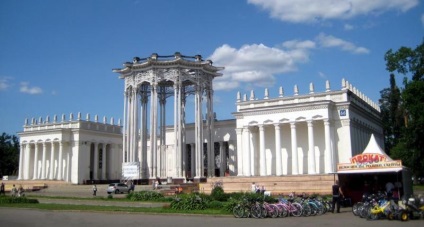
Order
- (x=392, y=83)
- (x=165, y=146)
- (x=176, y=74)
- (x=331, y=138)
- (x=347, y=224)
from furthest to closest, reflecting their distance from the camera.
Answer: (x=392, y=83) → (x=165, y=146) → (x=176, y=74) → (x=331, y=138) → (x=347, y=224)

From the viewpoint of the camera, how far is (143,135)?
58.9m

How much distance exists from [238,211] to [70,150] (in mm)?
53303

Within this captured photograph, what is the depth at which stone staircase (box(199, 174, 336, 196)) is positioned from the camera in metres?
39.0

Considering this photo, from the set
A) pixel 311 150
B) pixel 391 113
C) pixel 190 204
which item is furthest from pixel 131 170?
pixel 391 113

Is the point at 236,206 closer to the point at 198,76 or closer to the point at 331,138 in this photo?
the point at 331,138

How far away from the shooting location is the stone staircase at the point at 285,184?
39.0 metres

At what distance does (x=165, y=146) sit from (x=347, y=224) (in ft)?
149

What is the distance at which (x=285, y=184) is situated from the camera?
40.6 meters

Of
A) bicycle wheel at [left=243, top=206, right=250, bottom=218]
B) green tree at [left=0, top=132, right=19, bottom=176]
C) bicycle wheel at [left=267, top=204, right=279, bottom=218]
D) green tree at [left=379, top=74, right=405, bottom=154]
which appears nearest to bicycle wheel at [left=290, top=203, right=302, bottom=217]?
bicycle wheel at [left=267, top=204, right=279, bottom=218]

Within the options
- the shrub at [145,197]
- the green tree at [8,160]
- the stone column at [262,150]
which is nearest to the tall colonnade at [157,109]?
the stone column at [262,150]

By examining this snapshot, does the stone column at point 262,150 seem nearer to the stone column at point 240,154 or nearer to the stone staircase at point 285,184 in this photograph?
the stone column at point 240,154

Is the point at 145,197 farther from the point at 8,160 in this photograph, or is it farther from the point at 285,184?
the point at 8,160

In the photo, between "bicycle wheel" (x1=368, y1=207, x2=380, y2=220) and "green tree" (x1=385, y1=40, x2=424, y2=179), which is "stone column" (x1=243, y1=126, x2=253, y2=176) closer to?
"green tree" (x1=385, y1=40, x2=424, y2=179)

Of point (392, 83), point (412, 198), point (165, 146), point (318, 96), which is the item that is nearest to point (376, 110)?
point (392, 83)
